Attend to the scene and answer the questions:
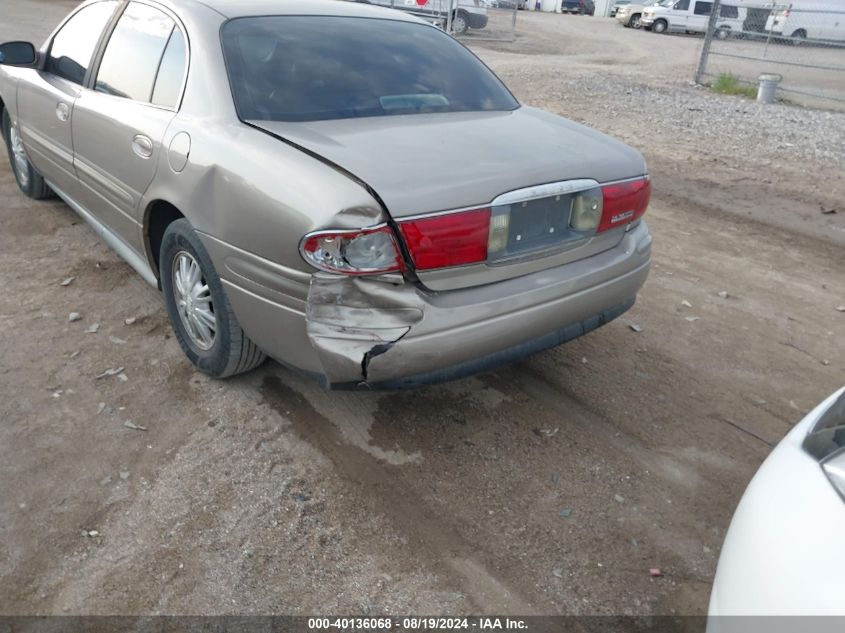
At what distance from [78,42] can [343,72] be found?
220 centimetres

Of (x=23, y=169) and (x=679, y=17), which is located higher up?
(x=679, y=17)

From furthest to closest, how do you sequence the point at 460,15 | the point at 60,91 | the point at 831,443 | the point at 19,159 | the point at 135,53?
the point at 460,15, the point at 19,159, the point at 60,91, the point at 135,53, the point at 831,443

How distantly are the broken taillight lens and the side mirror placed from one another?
3.33 metres

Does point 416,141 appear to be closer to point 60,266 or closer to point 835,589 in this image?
point 835,589

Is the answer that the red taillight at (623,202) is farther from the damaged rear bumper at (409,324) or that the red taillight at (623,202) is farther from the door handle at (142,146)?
the door handle at (142,146)

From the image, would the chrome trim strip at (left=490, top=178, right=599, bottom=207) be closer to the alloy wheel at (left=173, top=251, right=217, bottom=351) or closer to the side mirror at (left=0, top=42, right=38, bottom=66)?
the alloy wheel at (left=173, top=251, right=217, bottom=351)

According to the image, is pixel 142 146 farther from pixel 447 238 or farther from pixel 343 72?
pixel 447 238

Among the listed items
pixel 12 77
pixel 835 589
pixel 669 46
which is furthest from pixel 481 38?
pixel 835 589

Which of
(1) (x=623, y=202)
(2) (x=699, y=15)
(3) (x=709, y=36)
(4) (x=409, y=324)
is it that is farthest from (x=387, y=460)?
(2) (x=699, y=15)

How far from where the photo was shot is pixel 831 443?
164 centimetres

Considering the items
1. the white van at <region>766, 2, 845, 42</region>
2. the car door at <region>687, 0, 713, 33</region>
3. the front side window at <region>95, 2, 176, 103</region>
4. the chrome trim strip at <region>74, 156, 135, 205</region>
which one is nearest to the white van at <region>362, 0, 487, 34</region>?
the white van at <region>766, 2, 845, 42</region>

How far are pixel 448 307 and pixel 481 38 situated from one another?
22.2 m

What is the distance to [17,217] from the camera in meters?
5.43

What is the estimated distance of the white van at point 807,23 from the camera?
A: 13233mm
